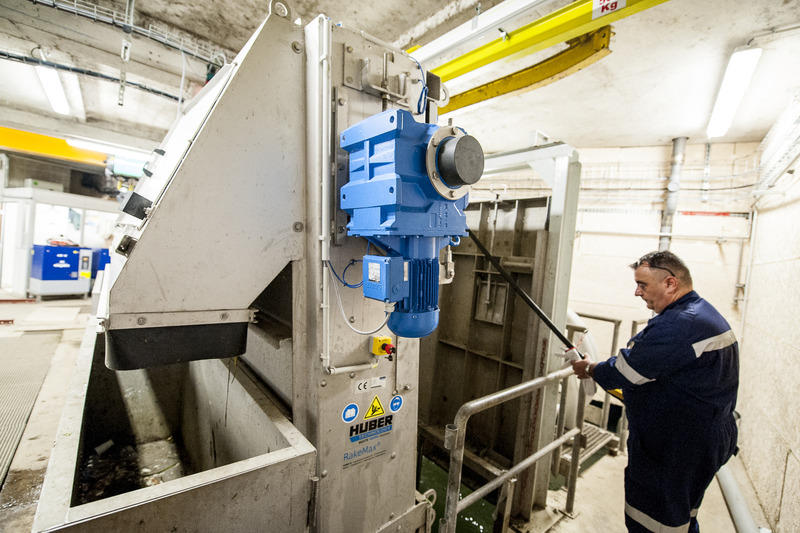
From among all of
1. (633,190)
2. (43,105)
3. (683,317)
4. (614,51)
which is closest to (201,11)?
(614,51)

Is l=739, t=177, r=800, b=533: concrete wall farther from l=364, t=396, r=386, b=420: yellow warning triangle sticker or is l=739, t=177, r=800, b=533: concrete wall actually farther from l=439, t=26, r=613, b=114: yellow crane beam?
l=364, t=396, r=386, b=420: yellow warning triangle sticker

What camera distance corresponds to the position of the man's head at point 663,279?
1706mm

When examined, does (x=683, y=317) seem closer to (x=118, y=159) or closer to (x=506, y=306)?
(x=506, y=306)

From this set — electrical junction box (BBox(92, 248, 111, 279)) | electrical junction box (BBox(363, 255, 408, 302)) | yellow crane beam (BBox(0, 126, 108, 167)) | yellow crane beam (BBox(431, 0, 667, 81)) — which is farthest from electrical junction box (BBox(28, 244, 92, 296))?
electrical junction box (BBox(363, 255, 408, 302))

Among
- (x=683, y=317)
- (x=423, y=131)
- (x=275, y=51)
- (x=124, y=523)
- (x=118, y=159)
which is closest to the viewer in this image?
(x=124, y=523)

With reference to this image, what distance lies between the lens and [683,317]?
1.57 m

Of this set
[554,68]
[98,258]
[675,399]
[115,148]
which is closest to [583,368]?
[675,399]

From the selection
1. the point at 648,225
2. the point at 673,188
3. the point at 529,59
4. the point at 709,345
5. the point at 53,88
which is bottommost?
the point at 709,345

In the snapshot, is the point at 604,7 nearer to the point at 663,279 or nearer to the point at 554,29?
the point at 554,29

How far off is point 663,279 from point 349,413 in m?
1.61

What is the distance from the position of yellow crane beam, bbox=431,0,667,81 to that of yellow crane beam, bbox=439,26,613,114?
0.36 meters

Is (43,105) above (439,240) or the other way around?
above

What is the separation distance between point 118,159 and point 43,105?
3.53ft

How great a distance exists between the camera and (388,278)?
1.04 metres
